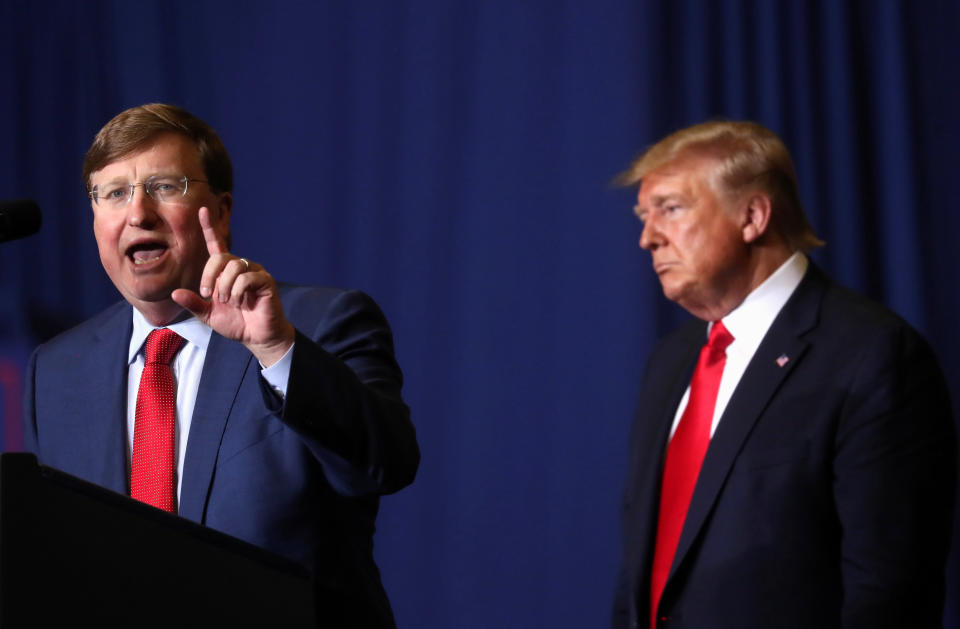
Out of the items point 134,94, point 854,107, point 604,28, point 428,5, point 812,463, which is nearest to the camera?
point 812,463

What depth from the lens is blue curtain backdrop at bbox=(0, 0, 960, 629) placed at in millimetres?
2857

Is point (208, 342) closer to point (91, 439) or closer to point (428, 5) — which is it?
point (91, 439)

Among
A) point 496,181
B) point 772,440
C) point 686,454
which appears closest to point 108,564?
point 772,440

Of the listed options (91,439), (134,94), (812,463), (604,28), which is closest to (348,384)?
(91,439)

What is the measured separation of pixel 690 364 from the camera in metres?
2.28

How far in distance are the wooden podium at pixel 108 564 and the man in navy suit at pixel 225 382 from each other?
27 centimetres

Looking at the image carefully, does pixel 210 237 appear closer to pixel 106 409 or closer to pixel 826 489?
pixel 106 409

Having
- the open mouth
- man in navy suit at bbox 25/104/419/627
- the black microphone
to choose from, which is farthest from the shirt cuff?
the open mouth

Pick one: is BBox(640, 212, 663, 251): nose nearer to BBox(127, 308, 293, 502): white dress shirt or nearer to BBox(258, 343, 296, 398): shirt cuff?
BBox(127, 308, 293, 502): white dress shirt

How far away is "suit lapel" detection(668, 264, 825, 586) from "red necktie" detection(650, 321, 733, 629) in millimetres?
94

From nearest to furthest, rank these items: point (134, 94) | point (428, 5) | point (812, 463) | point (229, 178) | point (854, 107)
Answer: point (229, 178), point (812, 463), point (854, 107), point (428, 5), point (134, 94)

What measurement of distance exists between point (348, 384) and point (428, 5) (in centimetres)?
246

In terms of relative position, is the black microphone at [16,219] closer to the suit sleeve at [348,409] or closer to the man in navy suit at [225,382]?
the man in navy suit at [225,382]

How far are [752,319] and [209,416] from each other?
1157 millimetres
